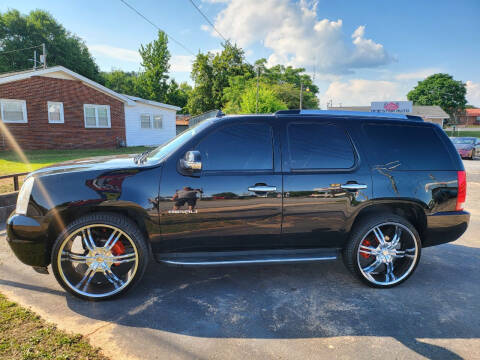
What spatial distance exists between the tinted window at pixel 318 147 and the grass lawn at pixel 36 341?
248cm

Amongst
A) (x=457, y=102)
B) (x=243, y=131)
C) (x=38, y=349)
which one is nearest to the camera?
(x=38, y=349)

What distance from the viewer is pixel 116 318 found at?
2.87 metres

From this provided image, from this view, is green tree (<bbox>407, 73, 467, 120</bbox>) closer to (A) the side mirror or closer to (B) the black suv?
(B) the black suv

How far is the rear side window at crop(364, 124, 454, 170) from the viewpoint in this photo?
3500mm

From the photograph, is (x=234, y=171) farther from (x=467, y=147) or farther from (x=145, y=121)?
(x=145, y=121)

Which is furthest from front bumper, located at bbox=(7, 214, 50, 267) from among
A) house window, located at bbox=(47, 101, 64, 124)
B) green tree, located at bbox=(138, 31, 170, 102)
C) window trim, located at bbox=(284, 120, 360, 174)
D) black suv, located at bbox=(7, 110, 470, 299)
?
green tree, located at bbox=(138, 31, 170, 102)

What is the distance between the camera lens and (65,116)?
739 inches

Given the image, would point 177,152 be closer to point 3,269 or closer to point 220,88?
point 3,269

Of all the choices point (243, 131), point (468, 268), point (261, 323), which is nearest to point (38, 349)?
point (261, 323)

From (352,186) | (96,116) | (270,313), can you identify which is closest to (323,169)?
(352,186)

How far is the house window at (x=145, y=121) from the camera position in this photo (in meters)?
23.4

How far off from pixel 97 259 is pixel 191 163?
1408mm

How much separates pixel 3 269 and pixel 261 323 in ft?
10.8

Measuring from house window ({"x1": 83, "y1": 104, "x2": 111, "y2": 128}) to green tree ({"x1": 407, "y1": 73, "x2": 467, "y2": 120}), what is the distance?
71117 millimetres
